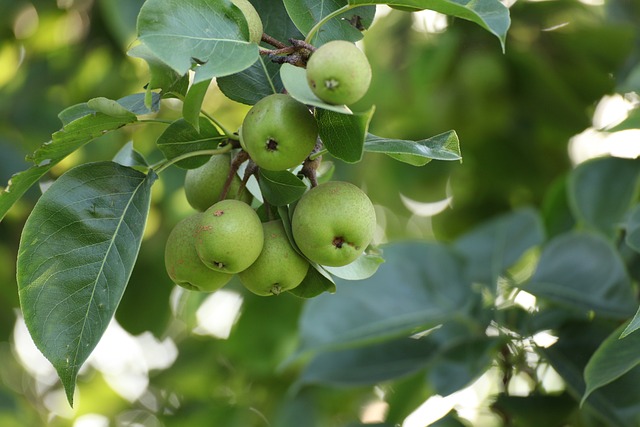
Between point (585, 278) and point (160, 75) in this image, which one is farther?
point (585, 278)

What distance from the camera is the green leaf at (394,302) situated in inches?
61.7

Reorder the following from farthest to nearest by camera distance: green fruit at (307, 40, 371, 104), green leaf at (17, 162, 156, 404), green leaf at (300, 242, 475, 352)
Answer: green leaf at (300, 242, 475, 352) < green leaf at (17, 162, 156, 404) < green fruit at (307, 40, 371, 104)

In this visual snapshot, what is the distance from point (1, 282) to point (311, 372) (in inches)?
46.7

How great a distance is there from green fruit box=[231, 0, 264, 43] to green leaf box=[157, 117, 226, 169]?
13cm

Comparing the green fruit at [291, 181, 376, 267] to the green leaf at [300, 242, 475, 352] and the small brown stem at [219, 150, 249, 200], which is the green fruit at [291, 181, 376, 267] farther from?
the green leaf at [300, 242, 475, 352]

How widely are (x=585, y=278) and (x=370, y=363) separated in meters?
0.45

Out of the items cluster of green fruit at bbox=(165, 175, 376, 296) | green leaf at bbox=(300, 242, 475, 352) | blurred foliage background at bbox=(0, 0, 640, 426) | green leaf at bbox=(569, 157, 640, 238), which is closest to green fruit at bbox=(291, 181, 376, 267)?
cluster of green fruit at bbox=(165, 175, 376, 296)

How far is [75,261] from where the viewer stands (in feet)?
2.98

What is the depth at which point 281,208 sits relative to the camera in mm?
932

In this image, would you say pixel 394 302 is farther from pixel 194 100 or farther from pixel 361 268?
pixel 194 100

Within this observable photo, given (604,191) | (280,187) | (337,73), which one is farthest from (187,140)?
(604,191)

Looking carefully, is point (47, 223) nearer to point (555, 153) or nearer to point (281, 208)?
point (281, 208)

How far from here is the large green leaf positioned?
88 cm

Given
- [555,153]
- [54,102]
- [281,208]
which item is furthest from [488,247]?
[54,102]
